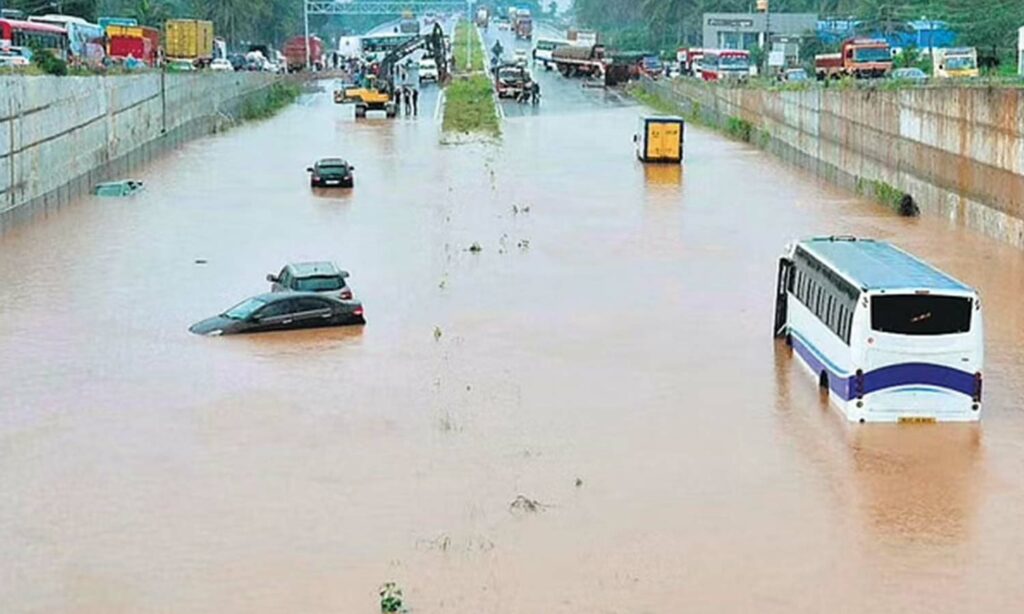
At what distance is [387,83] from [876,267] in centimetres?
6778

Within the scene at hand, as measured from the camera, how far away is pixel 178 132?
2911 inches

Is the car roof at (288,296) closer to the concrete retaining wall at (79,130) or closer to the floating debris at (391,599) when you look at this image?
the floating debris at (391,599)

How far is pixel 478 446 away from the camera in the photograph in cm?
2114

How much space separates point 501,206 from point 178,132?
29.9 m

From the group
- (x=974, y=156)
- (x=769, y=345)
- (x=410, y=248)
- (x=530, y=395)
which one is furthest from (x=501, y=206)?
(x=530, y=395)

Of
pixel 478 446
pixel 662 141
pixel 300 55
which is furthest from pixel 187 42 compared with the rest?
pixel 478 446

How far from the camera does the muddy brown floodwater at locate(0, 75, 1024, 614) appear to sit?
1633 centimetres

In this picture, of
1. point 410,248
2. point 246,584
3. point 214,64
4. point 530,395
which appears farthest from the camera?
point 214,64

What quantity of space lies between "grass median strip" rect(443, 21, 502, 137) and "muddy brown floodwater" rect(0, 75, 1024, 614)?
124 feet

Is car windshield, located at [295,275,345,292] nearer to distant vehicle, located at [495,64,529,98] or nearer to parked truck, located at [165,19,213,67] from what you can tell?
distant vehicle, located at [495,64,529,98]

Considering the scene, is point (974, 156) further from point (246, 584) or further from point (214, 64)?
point (214, 64)

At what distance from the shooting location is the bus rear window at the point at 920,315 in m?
21.4

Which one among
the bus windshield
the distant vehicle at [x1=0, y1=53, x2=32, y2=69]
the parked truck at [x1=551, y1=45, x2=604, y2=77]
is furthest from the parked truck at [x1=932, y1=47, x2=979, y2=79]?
the parked truck at [x1=551, y1=45, x2=604, y2=77]

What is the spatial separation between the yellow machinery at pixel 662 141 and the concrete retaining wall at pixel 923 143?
5069 mm
